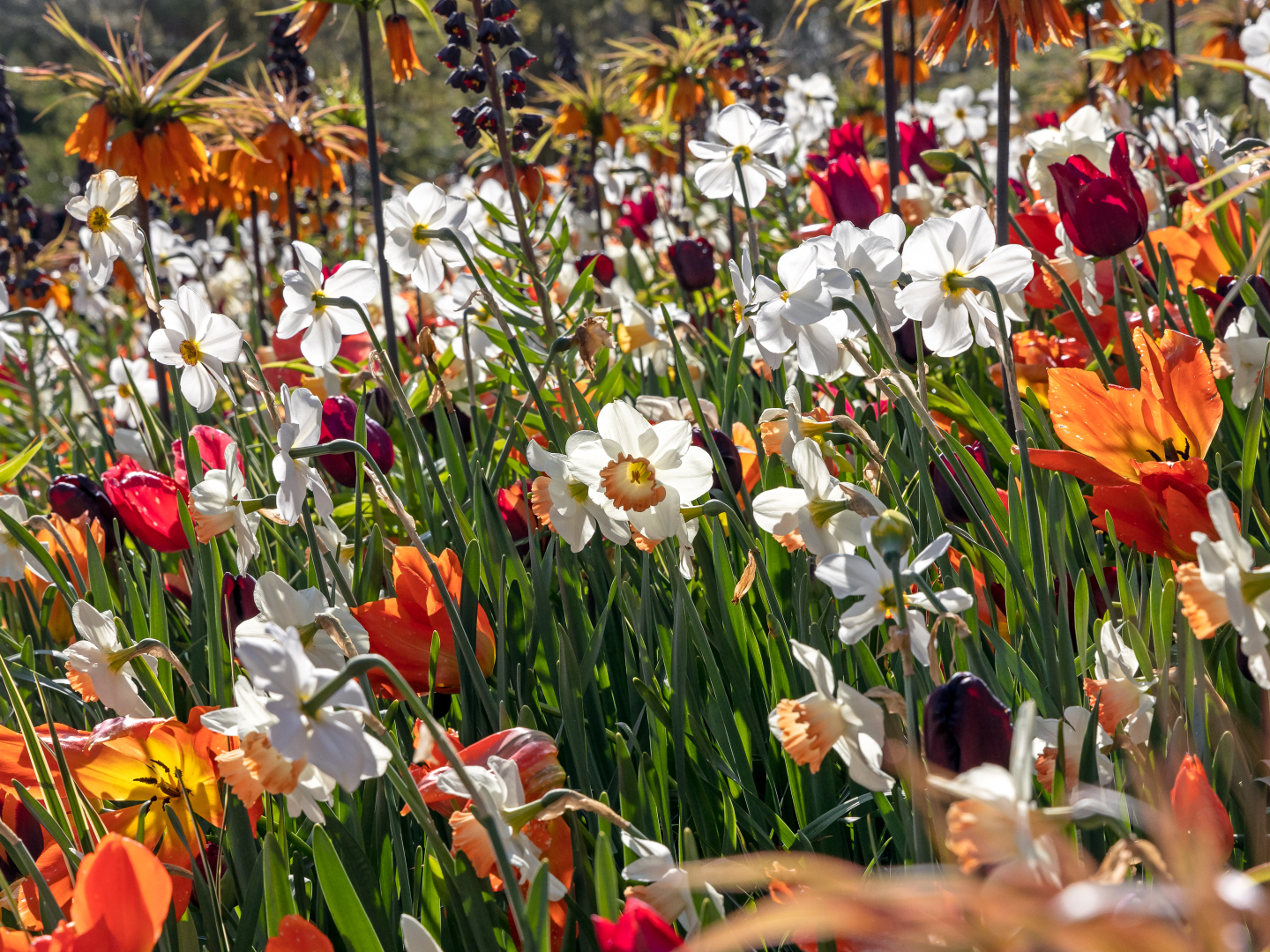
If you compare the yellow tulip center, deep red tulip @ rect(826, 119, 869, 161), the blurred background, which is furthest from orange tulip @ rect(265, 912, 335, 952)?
the blurred background

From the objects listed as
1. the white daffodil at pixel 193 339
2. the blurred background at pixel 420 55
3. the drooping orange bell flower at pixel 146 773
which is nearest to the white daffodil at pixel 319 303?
the white daffodil at pixel 193 339

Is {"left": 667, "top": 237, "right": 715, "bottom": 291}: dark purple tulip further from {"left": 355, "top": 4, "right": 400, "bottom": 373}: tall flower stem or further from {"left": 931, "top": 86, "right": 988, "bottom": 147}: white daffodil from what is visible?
{"left": 931, "top": 86, "right": 988, "bottom": 147}: white daffodil

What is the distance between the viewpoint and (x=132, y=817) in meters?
0.70

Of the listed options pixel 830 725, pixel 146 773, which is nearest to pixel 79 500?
pixel 146 773

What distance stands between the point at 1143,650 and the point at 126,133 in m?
2.04

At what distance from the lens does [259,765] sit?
0.50 meters

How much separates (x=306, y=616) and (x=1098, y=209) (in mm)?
Result: 894

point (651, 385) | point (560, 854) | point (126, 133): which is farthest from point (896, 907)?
point (126, 133)

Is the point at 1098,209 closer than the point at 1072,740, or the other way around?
the point at 1072,740

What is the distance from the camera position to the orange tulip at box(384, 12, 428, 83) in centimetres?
183

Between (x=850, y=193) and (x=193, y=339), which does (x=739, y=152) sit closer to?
(x=850, y=193)

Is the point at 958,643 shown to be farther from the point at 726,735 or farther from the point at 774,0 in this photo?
the point at 774,0

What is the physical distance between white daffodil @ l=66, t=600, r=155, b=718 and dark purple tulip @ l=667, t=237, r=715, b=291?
136cm

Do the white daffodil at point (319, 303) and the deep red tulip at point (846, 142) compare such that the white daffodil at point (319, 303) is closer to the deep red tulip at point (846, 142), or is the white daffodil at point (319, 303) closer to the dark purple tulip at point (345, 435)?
the dark purple tulip at point (345, 435)
